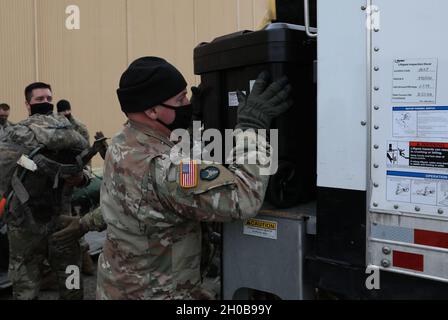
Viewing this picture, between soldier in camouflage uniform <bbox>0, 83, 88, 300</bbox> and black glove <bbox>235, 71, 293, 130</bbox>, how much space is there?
2.25 m

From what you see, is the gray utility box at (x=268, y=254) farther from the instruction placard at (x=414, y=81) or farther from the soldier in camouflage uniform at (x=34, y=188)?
the soldier in camouflage uniform at (x=34, y=188)

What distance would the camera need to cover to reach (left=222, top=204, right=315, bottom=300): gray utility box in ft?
6.03

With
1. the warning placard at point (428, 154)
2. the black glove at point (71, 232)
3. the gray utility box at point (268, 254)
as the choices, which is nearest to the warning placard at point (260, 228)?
the gray utility box at point (268, 254)

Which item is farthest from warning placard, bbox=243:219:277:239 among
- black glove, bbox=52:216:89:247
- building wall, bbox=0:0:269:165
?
building wall, bbox=0:0:269:165

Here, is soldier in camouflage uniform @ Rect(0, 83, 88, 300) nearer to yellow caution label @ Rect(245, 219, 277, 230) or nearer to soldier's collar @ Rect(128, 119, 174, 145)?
soldier's collar @ Rect(128, 119, 174, 145)

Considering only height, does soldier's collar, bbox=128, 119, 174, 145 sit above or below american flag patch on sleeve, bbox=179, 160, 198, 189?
above

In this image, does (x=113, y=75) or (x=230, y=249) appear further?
(x=113, y=75)

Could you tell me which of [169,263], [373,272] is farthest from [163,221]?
[373,272]

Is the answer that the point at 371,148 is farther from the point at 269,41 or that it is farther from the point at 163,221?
the point at 163,221

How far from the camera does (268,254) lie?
1911 mm

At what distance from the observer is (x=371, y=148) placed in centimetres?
160
